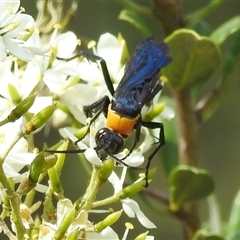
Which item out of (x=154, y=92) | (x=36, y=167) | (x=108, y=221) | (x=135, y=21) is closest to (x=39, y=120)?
(x=36, y=167)

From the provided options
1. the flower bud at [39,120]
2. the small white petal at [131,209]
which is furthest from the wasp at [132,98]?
the flower bud at [39,120]

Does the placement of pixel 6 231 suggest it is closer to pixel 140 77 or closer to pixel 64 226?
pixel 64 226

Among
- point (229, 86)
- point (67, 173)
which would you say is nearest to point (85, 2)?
point (67, 173)

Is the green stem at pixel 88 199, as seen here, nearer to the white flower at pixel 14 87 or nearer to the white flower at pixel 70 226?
the white flower at pixel 70 226

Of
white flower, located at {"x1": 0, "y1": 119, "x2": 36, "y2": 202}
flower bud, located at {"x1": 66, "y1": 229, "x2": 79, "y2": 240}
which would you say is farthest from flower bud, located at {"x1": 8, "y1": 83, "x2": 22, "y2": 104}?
flower bud, located at {"x1": 66, "y1": 229, "x2": 79, "y2": 240}

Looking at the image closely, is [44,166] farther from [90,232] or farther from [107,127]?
[107,127]

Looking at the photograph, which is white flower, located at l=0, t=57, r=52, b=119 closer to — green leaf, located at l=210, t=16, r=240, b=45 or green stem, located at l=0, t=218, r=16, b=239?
green stem, located at l=0, t=218, r=16, b=239
